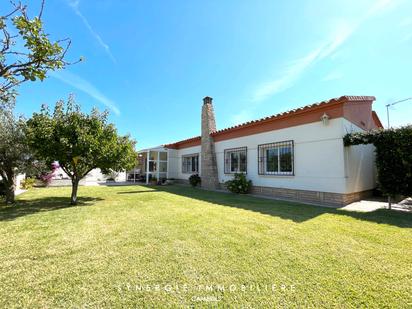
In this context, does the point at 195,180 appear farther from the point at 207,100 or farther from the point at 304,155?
the point at 304,155

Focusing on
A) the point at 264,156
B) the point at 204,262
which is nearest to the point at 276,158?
the point at 264,156

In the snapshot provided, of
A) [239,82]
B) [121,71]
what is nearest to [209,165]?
[239,82]

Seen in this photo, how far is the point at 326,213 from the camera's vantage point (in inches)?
275

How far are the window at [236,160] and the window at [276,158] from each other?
4.62 ft

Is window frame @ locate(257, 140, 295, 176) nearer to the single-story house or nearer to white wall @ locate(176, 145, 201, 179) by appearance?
the single-story house

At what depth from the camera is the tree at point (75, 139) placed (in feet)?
24.6

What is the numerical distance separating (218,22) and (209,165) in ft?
30.4

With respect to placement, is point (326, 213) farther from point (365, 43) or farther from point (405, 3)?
point (365, 43)

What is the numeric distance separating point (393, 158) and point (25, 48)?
10726 mm

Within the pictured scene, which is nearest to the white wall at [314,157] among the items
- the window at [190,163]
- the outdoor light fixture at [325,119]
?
the outdoor light fixture at [325,119]

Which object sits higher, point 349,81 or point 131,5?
point 131,5

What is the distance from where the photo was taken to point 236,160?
1395 cm

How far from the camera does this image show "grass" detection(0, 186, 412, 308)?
2.46 m

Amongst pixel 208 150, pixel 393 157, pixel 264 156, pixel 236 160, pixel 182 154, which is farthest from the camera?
pixel 182 154
